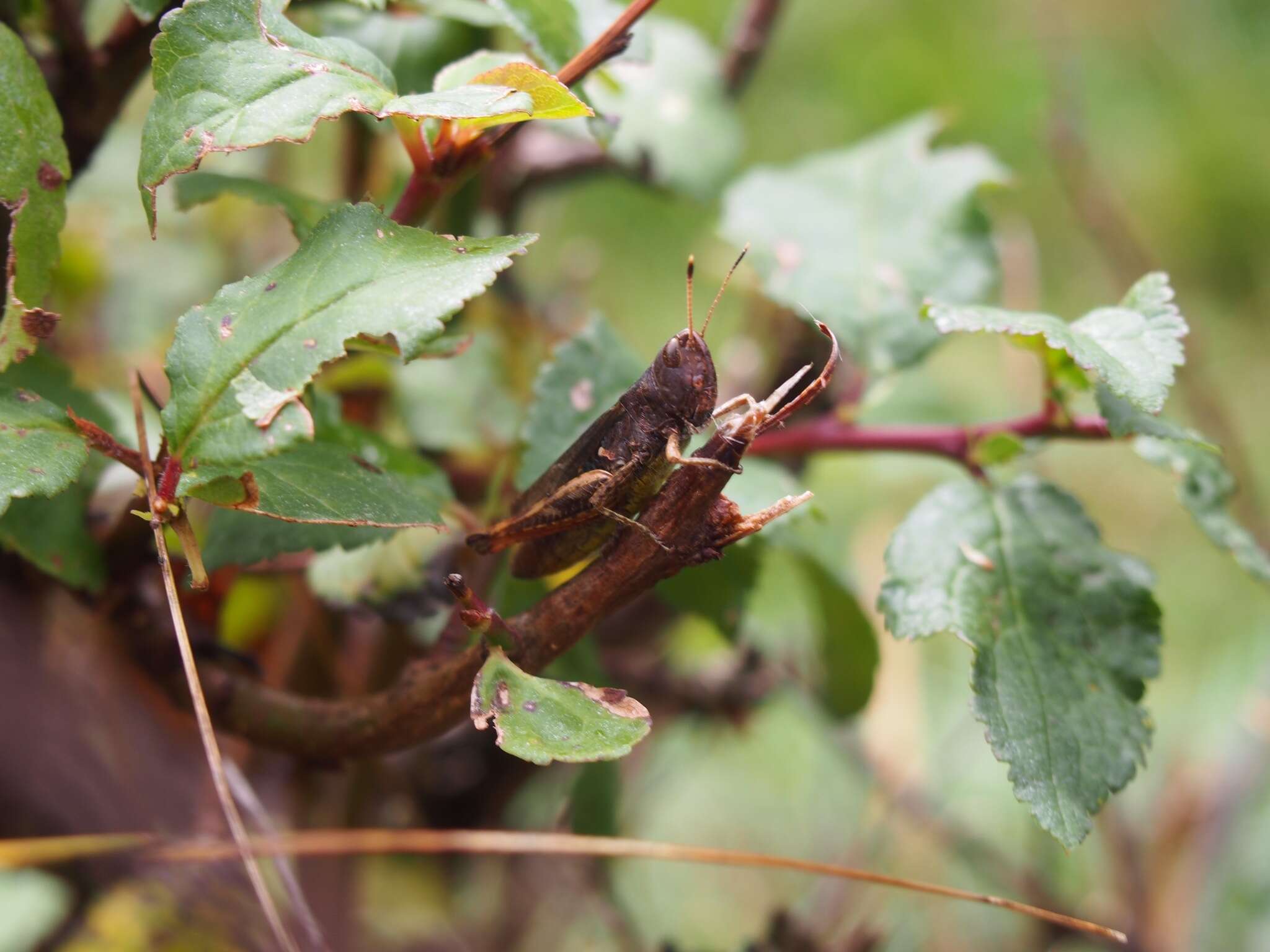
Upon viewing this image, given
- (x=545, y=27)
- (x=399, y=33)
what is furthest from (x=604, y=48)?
(x=399, y=33)

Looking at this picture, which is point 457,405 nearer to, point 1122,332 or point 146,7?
point 146,7

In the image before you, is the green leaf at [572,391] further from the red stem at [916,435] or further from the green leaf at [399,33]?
the green leaf at [399,33]

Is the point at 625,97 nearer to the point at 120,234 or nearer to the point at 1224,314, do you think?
the point at 120,234

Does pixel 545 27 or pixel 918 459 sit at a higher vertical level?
pixel 545 27

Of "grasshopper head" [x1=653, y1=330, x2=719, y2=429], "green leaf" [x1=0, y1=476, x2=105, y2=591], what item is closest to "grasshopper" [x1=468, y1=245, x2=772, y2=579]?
"grasshopper head" [x1=653, y1=330, x2=719, y2=429]

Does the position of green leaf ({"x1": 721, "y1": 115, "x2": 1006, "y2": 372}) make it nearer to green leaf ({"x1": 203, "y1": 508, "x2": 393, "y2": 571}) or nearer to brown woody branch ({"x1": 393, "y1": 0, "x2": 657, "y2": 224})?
brown woody branch ({"x1": 393, "y1": 0, "x2": 657, "y2": 224})

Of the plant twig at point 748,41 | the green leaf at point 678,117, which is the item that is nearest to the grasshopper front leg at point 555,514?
the green leaf at point 678,117

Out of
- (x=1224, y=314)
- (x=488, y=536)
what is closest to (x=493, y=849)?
(x=488, y=536)
